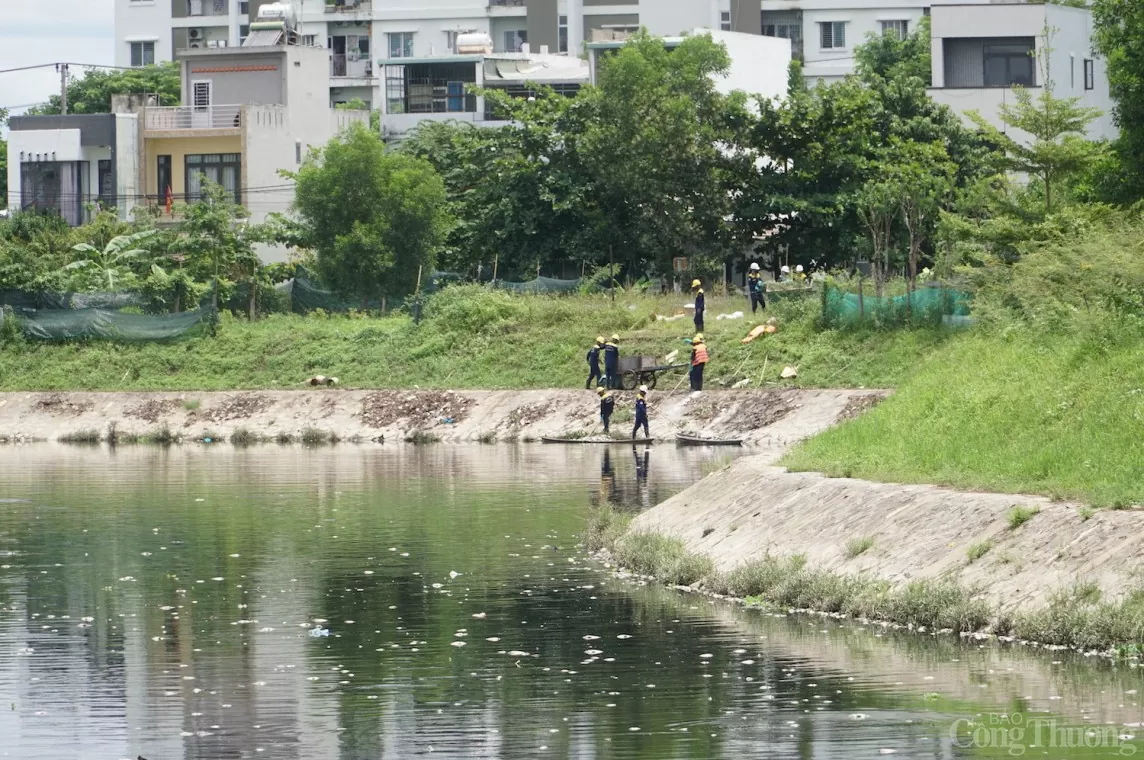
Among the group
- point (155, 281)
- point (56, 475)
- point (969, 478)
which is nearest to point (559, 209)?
point (155, 281)

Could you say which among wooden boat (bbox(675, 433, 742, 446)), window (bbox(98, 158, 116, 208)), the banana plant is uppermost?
window (bbox(98, 158, 116, 208))

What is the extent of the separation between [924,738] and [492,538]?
1524 cm

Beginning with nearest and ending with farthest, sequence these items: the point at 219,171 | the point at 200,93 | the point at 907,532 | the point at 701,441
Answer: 1. the point at 907,532
2. the point at 701,441
3. the point at 219,171
4. the point at 200,93

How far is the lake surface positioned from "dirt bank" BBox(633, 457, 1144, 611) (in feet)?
3.47

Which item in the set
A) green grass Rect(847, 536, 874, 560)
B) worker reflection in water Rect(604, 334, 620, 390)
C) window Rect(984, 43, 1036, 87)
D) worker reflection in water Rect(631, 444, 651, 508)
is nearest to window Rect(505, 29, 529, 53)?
window Rect(984, 43, 1036, 87)

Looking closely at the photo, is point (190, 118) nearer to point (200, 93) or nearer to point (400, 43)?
point (200, 93)

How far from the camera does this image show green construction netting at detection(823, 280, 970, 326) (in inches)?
2157

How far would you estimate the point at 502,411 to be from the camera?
56906 mm

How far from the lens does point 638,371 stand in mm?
56344

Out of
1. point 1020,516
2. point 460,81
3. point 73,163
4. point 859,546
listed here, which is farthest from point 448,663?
point 460,81

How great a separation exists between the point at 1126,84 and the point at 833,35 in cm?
8305

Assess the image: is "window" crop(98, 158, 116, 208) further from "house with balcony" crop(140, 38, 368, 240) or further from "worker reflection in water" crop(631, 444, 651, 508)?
"worker reflection in water" crop(631, 444, 651, 508)

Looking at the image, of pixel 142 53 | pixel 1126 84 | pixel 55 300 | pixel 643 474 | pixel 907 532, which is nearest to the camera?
pixel 907 532

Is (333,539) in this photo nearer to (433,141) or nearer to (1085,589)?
(1085,589)
